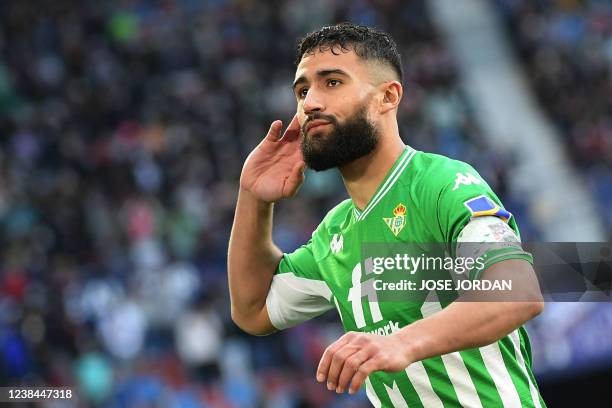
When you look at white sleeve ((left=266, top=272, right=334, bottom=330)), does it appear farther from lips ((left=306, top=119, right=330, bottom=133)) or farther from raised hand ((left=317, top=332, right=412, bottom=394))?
raised hand ((left=317, top=332, right=412, bottom=394))

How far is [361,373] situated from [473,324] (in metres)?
0.43

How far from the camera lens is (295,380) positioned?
10.9 m

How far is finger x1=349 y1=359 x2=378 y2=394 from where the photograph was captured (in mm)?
2807

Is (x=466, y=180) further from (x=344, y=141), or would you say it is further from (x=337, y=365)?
(x=337, y=365)

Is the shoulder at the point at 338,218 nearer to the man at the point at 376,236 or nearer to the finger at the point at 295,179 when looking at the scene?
the man at the point at 376,236

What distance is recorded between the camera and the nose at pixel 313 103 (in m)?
3.78

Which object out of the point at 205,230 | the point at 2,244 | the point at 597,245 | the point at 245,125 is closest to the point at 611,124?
the point at 245,125

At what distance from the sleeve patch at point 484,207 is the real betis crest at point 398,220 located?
370mm

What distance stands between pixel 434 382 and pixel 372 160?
88 centimetres

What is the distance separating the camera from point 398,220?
12.1 ft

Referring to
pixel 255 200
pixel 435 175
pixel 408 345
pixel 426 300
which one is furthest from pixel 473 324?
pixel 255 200

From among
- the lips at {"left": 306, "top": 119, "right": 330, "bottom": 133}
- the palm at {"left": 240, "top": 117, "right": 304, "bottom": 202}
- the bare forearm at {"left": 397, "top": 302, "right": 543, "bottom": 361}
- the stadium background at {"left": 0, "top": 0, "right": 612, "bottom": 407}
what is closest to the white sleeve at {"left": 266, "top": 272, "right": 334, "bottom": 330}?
the palm at {"left": 240, "top": 117, "right": 304, "bottom": 202}

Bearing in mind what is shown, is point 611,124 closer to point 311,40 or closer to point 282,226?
point 282,226

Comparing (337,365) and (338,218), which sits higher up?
(338,218)
